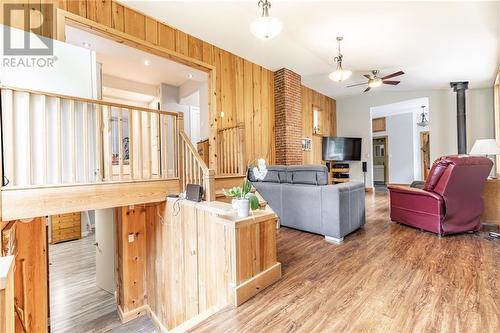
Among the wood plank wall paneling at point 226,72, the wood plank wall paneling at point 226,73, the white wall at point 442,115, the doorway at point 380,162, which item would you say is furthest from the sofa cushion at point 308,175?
the doorway at point 380,162

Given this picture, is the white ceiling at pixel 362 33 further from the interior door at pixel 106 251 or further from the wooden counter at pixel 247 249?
the interior door at pixel 106 251

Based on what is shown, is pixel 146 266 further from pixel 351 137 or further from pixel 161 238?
pixel 351 137

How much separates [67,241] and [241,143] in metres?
5.12

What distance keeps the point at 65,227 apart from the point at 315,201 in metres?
5.98

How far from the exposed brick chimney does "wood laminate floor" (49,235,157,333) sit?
419cm

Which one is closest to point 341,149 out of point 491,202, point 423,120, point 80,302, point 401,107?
point 401,107

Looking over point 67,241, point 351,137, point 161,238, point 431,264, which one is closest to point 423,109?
point 351,137

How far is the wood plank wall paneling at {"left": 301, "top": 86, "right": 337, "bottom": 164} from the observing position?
7.30m

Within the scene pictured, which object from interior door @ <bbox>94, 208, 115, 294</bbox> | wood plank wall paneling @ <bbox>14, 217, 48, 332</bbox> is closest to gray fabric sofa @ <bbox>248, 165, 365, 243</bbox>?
interior door @ <bbox>94, 208, 115, 294</bbox>

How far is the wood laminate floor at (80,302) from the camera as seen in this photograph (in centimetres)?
330

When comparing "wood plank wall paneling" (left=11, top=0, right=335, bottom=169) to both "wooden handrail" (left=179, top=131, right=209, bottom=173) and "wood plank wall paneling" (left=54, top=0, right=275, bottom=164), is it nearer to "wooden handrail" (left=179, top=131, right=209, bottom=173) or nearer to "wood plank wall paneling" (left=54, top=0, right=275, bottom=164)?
"wood plank wall paneling" (left=54, top=0, right=275, bottom=164)

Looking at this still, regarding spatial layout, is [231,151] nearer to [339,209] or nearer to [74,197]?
[339,209]

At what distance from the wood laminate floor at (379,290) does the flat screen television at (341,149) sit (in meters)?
4.82

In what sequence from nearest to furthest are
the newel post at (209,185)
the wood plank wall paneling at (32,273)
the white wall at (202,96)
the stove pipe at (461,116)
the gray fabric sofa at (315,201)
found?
the wood plank wall paneling at (32,273) → the newel post at (209,185) → the gray fabric sofa at (315,201) → the white wall at (202,96) → the stove pipe at (461,116)
